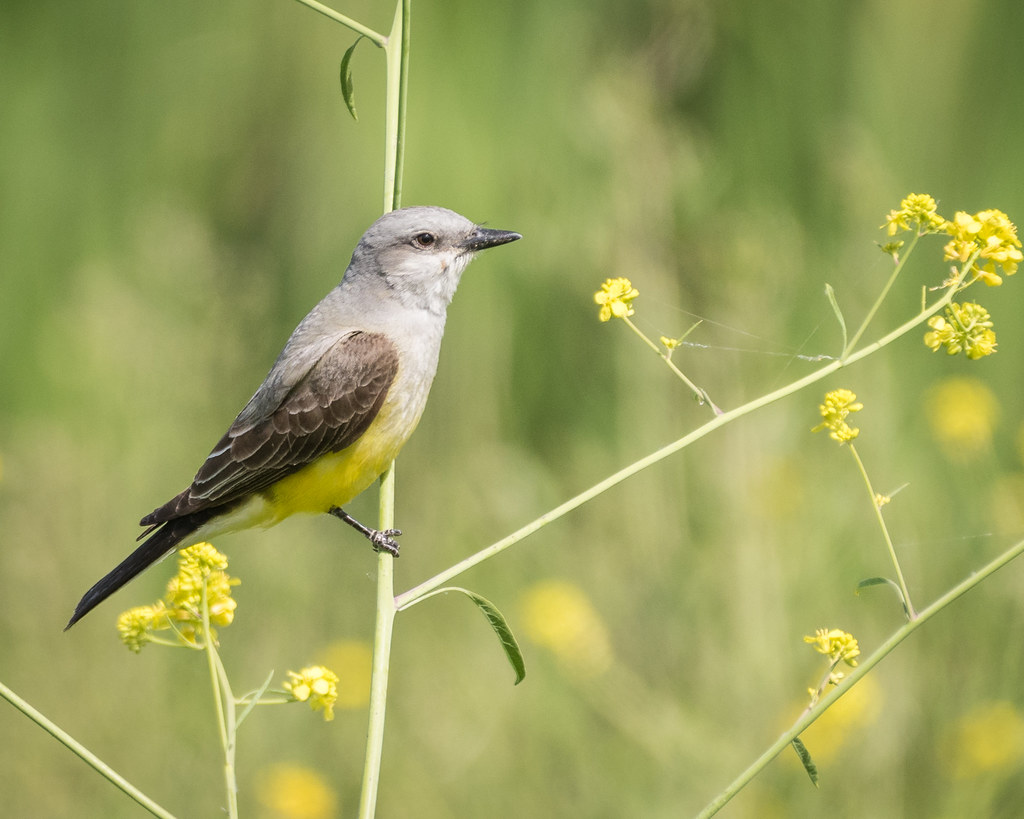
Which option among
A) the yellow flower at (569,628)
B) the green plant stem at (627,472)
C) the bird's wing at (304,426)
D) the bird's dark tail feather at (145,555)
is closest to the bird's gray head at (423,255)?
the bird's wing at (304,426)

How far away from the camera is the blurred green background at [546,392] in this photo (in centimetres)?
459

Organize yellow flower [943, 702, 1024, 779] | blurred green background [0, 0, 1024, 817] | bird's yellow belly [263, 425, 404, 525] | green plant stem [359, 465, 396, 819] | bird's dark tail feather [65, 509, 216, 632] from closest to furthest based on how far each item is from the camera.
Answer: green plant stem [359, 465, 396, 819] → bird's dark tail feather [65, 509, 216, 632] → bird's yellow belly [263, 425, 404, 525] → yellow flower [943, 702, 1024, 779] → blurred green background [0, 0, 1024, 817]

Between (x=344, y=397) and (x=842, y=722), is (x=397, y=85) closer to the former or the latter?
(x=344, y=397)

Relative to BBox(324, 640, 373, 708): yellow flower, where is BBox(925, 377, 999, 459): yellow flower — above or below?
above

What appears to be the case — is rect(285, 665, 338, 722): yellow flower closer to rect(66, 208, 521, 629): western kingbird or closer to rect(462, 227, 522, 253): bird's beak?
rect(66, 208, 521, 629): western kingbird

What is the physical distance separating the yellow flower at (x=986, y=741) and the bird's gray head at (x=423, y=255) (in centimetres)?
233

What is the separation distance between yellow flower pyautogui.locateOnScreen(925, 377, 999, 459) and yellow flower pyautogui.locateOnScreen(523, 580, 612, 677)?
5.43 feet

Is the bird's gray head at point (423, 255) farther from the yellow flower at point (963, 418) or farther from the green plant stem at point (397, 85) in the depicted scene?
the yellow flower at point (963, 418)

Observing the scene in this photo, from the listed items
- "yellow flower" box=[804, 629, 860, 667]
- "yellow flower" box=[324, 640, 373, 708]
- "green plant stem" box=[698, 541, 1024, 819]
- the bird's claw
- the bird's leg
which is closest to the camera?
"green plant stem" box=[698, 541, 1024, 819]

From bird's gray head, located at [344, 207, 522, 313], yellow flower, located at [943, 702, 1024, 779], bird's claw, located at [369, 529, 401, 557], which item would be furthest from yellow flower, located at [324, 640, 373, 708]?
yellow flower, located at [943, 702, 1024, 779]

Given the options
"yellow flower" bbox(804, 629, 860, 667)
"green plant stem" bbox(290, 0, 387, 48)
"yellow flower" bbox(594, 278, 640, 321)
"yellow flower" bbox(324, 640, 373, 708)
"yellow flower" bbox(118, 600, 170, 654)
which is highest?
"green plant stem" bbox(290, 0, 387, 48)

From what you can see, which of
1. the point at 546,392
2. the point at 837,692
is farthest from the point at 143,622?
the point at 546,392

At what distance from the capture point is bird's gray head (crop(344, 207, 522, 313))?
13.3ft

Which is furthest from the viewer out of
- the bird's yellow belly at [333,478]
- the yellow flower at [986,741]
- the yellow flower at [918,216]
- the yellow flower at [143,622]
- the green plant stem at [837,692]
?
the yellow flower at [986,741]
